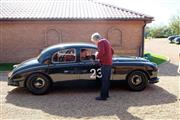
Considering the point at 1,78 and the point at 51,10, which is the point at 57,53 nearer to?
the point at 1,78

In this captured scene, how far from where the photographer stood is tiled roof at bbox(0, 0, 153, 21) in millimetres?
15594

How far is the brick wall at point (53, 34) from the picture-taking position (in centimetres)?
1586

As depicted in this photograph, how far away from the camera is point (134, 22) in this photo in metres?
15.9

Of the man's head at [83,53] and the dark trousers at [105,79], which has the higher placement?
the man's head at [83,53]

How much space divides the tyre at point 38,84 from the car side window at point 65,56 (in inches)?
24.4

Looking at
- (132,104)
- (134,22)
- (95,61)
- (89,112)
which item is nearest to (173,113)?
(132,104)

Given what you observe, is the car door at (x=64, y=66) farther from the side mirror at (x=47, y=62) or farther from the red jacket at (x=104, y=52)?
the red jacket at (x=104, y=52)

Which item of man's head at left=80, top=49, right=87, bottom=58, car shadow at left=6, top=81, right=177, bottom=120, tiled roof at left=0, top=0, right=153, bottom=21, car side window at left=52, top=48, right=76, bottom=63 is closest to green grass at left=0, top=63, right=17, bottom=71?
tiled roof at left=0, top=0, right=153, bottom=21

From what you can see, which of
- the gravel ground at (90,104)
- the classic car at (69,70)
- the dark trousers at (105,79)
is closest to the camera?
the gravel ground at (90,104)

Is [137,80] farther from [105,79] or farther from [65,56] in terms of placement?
[65,56]

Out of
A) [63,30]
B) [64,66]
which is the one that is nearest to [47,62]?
[64,66]

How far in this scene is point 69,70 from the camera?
8.28 m

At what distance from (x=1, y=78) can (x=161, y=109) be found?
6.66m

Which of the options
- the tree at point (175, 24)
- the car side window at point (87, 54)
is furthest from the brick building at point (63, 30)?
the tree at point (175, 24)
